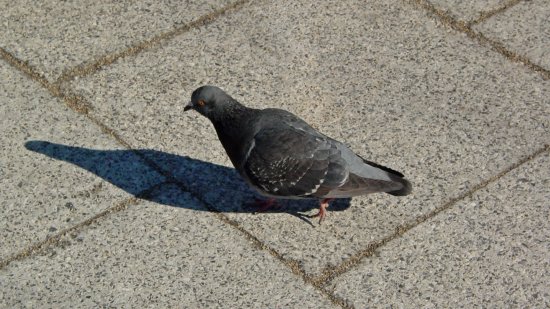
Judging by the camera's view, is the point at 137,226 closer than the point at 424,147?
Yes

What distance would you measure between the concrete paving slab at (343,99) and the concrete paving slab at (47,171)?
217mm

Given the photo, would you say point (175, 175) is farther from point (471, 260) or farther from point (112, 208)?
point (471, 260)

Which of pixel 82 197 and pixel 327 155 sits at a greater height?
pixel 327 155

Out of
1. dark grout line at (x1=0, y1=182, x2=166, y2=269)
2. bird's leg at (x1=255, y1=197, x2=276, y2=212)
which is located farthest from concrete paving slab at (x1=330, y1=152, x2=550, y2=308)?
dark grout line at (x1=0, y1=182, x2=166, y2=269)

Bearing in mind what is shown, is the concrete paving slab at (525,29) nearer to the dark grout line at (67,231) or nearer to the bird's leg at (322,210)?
the bird's leg at (322,210)

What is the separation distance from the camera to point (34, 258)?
577 cm

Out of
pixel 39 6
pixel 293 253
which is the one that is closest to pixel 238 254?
pixel 293 253

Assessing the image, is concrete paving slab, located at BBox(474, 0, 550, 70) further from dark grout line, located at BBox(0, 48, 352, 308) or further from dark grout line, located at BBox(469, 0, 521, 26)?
dark grout line, located at BBox(0, 48, 352, 308)

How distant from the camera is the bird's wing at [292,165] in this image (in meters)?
5.86

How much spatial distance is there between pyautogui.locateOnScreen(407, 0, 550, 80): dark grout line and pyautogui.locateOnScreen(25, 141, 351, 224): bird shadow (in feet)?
7.00

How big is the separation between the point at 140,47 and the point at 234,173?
1.61m

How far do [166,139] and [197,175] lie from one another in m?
0.44

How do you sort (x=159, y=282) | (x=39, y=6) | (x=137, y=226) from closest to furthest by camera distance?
(x=159, y=282)
(x=137, y=226)
(x=39, y=6)

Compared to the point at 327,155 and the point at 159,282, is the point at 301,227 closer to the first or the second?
the point at 327,155
